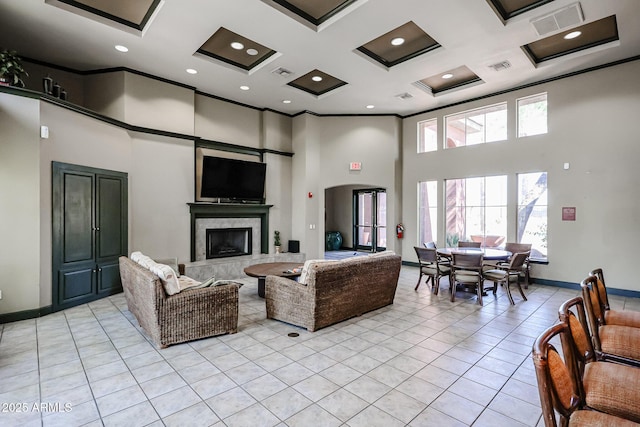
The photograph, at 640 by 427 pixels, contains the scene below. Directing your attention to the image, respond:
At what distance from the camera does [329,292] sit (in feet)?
13.0

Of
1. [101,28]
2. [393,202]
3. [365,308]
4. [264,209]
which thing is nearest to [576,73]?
[393,202]

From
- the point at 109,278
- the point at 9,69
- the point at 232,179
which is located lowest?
the point at 109,278

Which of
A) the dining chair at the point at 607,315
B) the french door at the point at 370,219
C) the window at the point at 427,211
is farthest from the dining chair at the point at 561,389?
the french door at the point at 370,219

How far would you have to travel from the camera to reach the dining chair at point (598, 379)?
1.60 metres

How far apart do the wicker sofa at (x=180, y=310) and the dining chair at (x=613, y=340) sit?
3.37m

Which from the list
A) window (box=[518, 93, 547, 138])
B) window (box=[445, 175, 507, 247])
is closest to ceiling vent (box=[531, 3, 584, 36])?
window (box=[518, 93, 547, 138])

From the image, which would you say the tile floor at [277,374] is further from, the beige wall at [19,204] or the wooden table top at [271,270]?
the wooden table top at [271,270]

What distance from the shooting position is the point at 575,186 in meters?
6.15

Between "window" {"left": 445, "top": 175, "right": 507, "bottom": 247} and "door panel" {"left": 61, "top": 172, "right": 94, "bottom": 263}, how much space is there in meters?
7.70

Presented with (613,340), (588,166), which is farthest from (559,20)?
(613,340)

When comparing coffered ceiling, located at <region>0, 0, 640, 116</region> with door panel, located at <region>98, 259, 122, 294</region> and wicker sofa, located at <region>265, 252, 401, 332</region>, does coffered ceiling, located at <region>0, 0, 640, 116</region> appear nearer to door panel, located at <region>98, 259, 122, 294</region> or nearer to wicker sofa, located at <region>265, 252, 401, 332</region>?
wicker sofa, located at <region>265, 252, 401, 332</region>

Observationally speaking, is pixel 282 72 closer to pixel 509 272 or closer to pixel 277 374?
pixel 277 374

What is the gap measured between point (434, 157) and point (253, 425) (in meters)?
7.61

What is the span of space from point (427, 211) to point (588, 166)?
349 cm
